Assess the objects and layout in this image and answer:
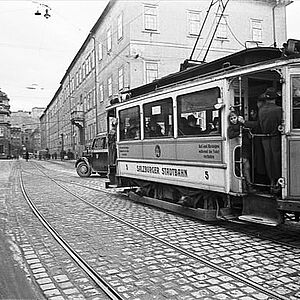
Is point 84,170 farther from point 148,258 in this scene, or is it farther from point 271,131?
point 148,258

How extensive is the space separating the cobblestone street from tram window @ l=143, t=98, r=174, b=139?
2.07 meters

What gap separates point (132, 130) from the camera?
12.3 metres

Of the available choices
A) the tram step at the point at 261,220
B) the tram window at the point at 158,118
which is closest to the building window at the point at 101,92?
the tram window at the point at 158,118

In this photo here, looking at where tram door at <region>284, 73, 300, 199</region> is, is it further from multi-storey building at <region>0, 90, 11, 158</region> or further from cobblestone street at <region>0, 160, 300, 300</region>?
multi-storey building at <region>0, 90, 11, 158</region>

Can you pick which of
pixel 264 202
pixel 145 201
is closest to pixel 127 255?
pixel 264 202

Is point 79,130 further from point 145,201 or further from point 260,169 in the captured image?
point 260,169

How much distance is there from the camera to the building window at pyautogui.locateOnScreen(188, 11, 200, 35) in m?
32.1

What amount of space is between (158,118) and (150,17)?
22010 mm

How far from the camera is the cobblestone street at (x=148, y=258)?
16.1 ft

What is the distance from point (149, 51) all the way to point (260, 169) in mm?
24115

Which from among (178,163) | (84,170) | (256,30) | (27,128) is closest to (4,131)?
(27,128)

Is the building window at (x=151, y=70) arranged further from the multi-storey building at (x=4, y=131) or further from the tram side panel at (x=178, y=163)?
the multi-storey building at (x=4, y=131)

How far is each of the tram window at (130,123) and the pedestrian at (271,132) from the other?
487 centimetres

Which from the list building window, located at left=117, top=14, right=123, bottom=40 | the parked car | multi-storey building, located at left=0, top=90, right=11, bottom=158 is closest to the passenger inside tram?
the parked car
